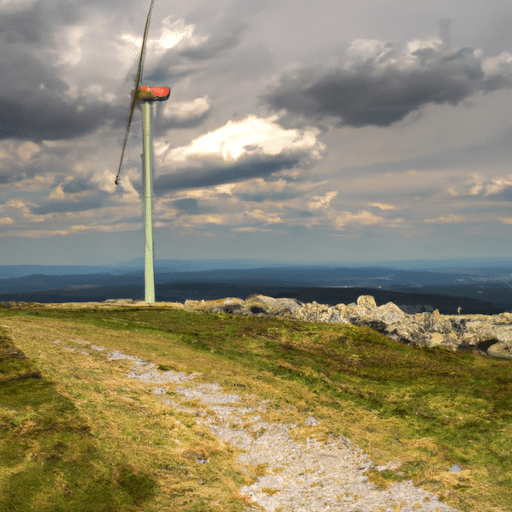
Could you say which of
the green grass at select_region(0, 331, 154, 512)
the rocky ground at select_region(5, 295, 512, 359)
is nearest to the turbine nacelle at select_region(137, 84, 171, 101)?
the rocky ground at select_region(5, 295, 512, 359)

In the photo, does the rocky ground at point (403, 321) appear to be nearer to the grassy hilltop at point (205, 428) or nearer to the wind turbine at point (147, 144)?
the wind turbine at point (147, 144)

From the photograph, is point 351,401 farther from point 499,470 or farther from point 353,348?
point 353,348

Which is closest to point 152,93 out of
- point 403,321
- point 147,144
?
point 147,144

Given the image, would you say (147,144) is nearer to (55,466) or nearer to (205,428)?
(205,428)

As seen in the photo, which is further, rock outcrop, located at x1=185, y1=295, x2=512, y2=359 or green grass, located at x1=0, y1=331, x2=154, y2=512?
rock outcrop, located at x1=185, y1=295, x2=512, y2=359

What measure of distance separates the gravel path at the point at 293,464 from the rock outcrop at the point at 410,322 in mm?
42324

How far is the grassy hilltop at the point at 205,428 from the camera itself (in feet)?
60.2

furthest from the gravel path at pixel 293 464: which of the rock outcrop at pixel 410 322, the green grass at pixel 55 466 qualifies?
the rock outcrop at pixel 410 322

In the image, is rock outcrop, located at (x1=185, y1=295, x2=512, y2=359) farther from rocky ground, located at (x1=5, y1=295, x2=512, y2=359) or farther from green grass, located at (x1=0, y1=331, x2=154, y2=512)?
green grass, located at (x1=0, y1=331, x2=154, y2=512)

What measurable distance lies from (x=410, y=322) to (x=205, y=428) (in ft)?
187

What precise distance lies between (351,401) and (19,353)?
27587 mm

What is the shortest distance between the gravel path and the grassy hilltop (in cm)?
80

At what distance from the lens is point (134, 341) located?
146 feet

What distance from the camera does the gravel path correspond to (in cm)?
1914
